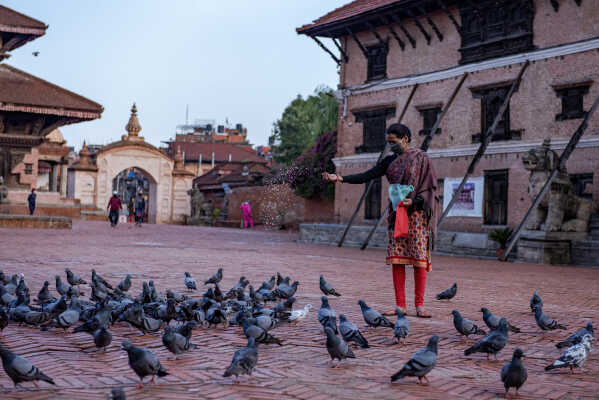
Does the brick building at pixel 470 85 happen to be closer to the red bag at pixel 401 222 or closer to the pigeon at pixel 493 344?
the red bag at pixel 401 222

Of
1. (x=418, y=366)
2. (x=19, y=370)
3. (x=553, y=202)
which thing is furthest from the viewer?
(x=553, y=202)

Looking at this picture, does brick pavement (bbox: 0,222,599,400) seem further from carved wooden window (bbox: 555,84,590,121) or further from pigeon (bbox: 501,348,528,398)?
carved wooden window (bbox: 555,84,590,121)

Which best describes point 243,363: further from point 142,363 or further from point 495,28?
point 495,28

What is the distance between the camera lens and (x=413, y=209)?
7293 millimetres

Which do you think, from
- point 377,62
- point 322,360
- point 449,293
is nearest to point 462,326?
point 322,360

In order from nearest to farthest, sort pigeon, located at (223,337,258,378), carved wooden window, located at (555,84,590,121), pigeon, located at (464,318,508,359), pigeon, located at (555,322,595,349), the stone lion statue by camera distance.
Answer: pigeon, located at (223,337,258,378) < pigeon, located at (464,318,508,359) < pigeon, located at (555,322,595,349) < the stone lion statue < carved wooden window, located at (555,84,590,121)

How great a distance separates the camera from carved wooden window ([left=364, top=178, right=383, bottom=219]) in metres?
30.6

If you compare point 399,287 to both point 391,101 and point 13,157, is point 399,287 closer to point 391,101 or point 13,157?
point 391,101

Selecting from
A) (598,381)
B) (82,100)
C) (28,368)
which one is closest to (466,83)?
(82,100)

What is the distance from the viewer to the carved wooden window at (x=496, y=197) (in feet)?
82.0

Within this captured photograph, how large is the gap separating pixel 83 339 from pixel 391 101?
25376 mm

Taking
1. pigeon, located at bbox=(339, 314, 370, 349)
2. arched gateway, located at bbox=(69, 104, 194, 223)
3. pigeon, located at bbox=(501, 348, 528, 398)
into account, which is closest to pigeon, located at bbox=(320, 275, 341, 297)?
pigeon, located at bbox=(339, 314, 370, 349)

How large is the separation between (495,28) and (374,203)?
31.2ft

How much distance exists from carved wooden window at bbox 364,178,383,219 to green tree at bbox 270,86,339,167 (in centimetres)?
2535
